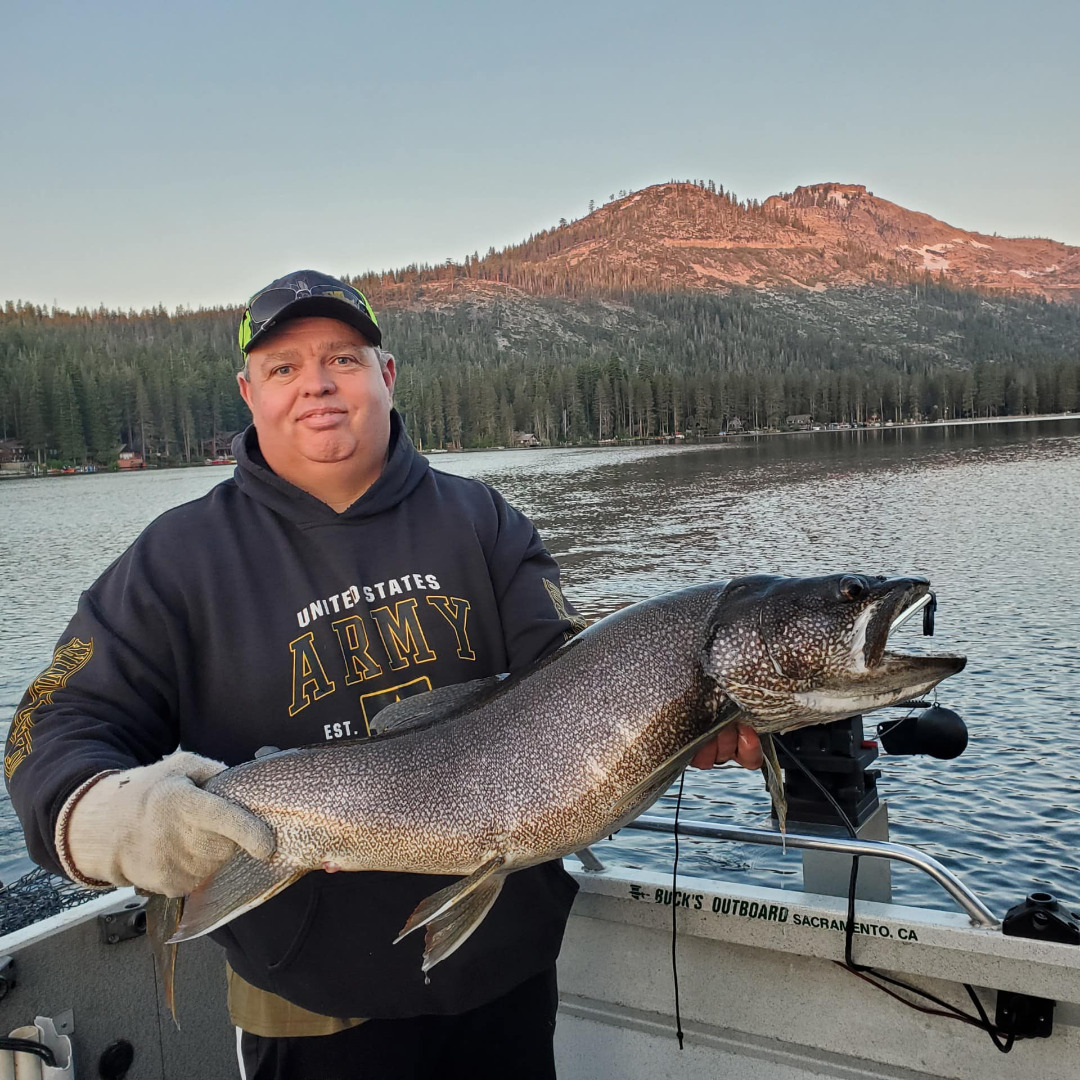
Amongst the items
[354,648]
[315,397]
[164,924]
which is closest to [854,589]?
[354,648]

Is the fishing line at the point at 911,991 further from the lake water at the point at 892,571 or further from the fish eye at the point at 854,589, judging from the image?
the lake water at the point at 892,571

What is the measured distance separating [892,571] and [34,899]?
2181 cm

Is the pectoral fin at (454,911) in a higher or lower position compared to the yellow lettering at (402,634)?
lower

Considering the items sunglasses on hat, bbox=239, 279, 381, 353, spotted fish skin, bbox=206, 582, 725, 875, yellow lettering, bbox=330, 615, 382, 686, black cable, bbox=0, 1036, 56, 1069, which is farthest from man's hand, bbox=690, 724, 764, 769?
black cable, bbox=0, 1036, 56, 1069

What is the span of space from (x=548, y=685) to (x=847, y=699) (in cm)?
80

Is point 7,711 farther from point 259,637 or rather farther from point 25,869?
point 259,637

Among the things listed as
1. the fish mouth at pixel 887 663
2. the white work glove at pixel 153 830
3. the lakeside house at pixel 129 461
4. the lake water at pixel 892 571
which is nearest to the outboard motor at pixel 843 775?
the fish mouth at pixel 887 663

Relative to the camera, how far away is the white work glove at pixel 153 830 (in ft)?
7.60

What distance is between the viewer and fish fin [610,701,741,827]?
2.52m

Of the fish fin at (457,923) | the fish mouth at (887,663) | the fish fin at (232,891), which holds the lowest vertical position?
the fish fin at (457,923)

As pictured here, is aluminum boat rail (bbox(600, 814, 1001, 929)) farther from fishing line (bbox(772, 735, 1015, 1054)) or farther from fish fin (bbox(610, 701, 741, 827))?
fish fin (bbox(610, 701, 741, 827))

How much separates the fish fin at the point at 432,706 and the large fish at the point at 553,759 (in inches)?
3.2

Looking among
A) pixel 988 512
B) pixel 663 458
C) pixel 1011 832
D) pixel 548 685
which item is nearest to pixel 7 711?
pixel 1011 832

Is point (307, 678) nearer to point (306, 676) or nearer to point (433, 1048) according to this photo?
point (306, 676)
